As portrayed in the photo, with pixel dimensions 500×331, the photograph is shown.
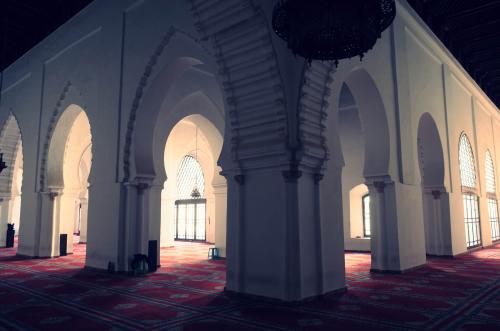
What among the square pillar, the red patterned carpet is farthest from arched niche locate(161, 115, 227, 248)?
the square pillar

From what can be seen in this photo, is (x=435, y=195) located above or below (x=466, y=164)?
below

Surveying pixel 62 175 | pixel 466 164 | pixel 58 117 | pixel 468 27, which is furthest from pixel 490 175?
pixel 58 117

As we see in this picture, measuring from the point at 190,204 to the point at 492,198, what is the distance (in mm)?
12160

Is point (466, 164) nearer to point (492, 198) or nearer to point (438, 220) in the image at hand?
point (438, 220)

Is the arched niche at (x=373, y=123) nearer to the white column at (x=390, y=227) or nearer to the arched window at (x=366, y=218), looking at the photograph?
the white column at (x=390, y=227)

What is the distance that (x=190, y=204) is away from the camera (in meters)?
17.3

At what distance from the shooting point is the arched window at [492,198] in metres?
15.6

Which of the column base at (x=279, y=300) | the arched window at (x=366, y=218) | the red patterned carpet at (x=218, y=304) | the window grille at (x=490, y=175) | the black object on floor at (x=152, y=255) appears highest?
the window grille at (x=490, y=175)

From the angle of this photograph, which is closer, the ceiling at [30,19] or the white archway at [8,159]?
the ceiling at [30,19]

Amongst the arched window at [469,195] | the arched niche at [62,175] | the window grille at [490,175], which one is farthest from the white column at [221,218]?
the window grille at [490,175]

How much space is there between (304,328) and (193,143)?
456 inches

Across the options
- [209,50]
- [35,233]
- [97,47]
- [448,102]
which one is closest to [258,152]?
[209,50]

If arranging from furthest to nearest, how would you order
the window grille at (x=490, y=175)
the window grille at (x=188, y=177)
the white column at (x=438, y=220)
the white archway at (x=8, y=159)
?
1. the window grille at (x=188, y=177)
2. the window grille at (x=490, y=175)
3. the white archway at (x=8, y=159)
4. the white column at (x=438, y=220)

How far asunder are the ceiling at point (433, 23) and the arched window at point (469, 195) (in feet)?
9.28
